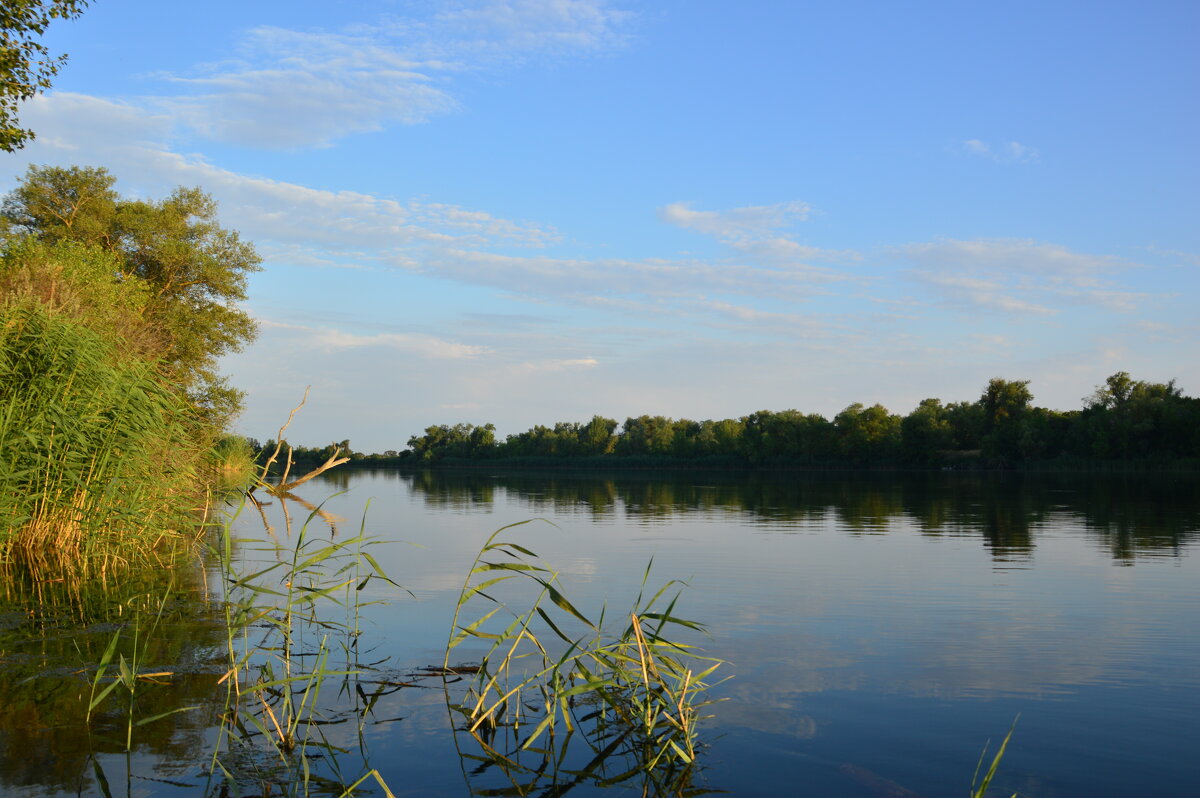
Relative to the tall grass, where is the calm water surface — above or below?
below

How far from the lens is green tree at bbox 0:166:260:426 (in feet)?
141

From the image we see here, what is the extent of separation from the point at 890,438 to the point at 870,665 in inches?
4885

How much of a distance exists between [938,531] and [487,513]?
16478 mm

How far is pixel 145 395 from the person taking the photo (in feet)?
41.7

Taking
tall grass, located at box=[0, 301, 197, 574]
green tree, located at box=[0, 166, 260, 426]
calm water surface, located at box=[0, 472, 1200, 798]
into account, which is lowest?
calm water surface, located at box=[0, 472, 1200, 798]

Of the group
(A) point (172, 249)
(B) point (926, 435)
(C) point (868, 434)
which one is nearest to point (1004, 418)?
(B) point (926, 435)

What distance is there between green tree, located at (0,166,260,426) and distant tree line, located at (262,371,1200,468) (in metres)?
86.8

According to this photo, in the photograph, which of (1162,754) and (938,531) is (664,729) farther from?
(938,531)

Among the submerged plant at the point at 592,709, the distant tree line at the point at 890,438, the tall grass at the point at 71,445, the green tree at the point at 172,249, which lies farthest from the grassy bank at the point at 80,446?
the distant tree line at the point at 890,438

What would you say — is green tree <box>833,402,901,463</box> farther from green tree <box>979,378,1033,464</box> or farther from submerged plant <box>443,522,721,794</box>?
submerged plant <box>443,522,721,794</box>

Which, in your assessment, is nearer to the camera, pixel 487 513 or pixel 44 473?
pixel 44 473

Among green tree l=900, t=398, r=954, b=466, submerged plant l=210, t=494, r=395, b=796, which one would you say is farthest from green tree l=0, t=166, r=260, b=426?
green tree l=900, t=398, r=954, b=466

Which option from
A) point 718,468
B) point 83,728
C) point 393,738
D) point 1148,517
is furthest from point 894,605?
point 718,468

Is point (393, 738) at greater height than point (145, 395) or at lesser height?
lesser
